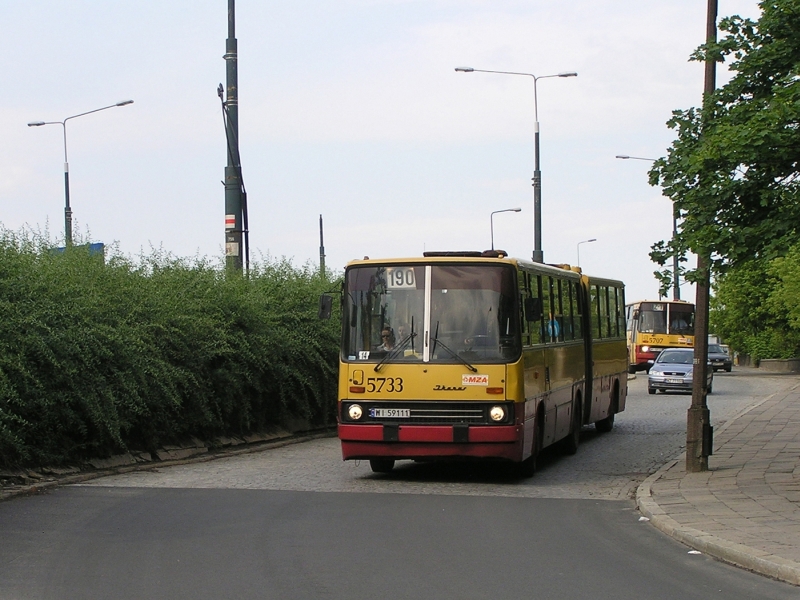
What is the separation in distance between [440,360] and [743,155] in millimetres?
4500

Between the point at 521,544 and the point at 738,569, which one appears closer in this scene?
the point at 738,569

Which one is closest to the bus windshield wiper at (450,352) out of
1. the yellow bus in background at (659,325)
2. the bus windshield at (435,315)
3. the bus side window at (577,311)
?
the bus windshield at (435,315)

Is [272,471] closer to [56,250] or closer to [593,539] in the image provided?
[56,250]

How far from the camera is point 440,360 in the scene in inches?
588

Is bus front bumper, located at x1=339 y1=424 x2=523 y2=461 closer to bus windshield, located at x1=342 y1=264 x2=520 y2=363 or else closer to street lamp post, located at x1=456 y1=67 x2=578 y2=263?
bus windshield, located at x1=342 y1=264 x2=520 y2=363

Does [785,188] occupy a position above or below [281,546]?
above

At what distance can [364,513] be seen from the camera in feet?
40.2

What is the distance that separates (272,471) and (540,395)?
3696 mm

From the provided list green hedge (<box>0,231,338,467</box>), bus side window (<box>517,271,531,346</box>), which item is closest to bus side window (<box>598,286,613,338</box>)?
green hedge (<box>0,231,338,467</box>)

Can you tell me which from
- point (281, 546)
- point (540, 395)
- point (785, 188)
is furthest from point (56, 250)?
point (785, 188)

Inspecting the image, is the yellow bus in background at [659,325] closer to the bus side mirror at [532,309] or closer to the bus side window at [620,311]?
the bus side window at [620,311]

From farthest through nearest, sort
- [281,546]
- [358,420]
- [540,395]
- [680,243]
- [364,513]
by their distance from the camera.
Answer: [540,395], [358,420], [680,243], [364,513], [281,546]

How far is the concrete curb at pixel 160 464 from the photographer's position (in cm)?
1345

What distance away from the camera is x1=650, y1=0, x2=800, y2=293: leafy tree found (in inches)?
484
